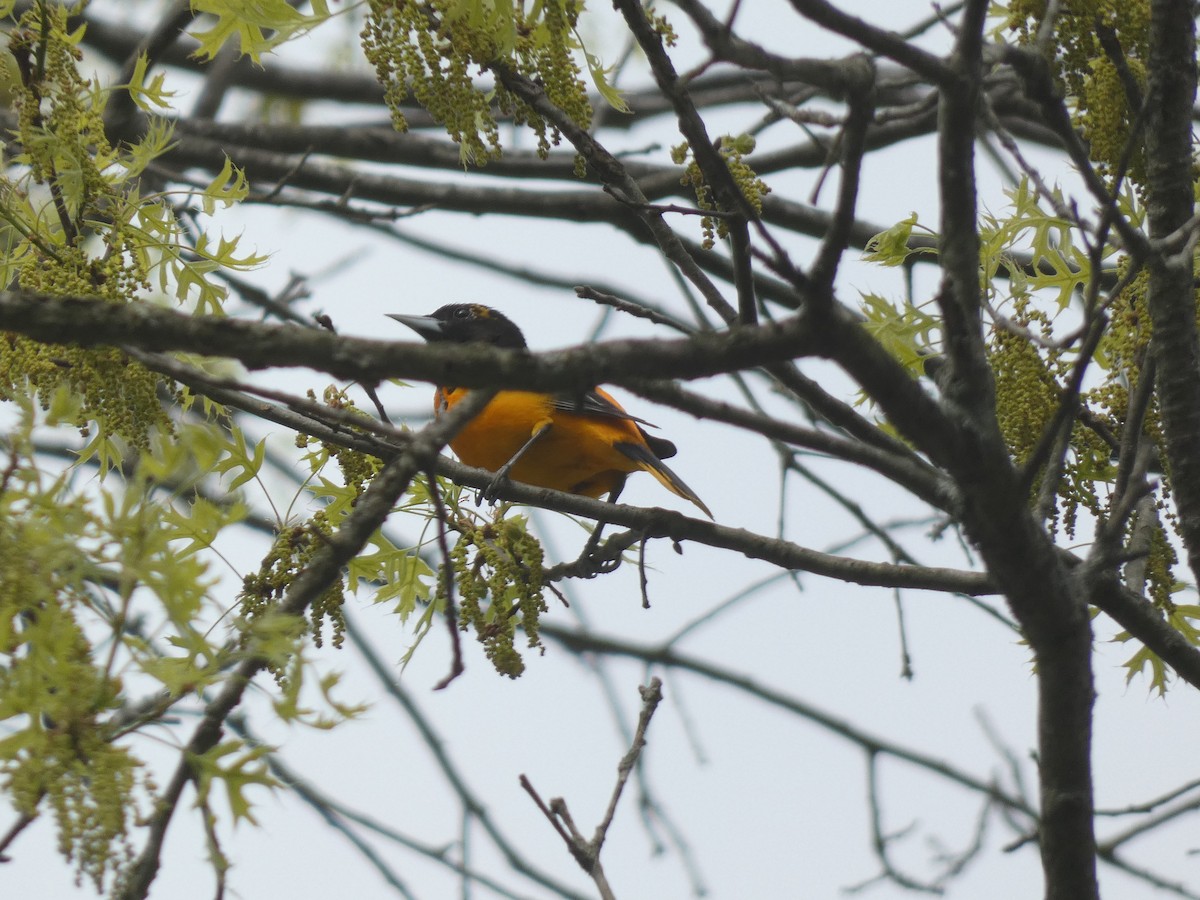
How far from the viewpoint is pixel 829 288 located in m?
1.93

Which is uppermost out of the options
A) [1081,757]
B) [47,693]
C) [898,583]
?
[898,583]

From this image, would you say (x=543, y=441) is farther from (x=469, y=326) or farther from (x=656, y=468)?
(x=469, y=326)

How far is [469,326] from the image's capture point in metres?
6.85

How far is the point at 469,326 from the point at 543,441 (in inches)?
59.1

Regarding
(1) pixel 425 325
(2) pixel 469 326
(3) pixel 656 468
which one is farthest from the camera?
(2) pixel 469 326

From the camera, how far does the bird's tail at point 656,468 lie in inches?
209

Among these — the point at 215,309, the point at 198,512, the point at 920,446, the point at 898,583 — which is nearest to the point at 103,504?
the point at 198,512

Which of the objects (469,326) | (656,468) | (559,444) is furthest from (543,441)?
(469,326)

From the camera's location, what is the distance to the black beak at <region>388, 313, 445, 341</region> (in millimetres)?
6270

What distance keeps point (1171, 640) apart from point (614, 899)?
145 cm

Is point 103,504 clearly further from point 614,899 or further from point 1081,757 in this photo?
point 1081,757

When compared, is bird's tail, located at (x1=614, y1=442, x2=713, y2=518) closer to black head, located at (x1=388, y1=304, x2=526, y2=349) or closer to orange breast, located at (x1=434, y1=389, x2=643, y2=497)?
orange breast, located at (x1=434, y1=389, x2=643, y2=497)

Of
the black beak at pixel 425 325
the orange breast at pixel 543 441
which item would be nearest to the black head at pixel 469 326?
the black beak at pixel 425 325

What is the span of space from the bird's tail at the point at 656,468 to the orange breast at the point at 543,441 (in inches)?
1.5
